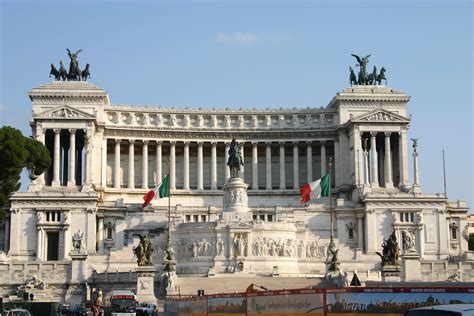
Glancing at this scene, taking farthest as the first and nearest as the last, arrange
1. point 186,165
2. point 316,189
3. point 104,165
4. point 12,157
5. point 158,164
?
point 186,165 < point 158,164 < point 104,165 < point 316,189 < point 12,157

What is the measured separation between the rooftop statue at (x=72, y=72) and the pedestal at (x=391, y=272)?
54861mm

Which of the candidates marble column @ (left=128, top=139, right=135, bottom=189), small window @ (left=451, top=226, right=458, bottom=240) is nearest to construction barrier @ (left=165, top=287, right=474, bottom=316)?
small window @ (left=451, top=226, right=458, bottom=240)

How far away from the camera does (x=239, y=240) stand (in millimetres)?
80062

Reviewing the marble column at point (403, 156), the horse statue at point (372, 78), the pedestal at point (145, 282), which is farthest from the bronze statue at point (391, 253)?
the horse statue at point (372, 78)

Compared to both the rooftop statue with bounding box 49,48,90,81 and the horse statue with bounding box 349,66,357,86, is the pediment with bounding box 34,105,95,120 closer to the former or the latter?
the rooftop statue with bounding box 49,48,90,81

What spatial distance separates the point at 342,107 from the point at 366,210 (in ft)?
60.9

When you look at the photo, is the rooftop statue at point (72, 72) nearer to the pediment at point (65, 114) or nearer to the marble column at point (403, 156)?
the pediment at point (65, 114)

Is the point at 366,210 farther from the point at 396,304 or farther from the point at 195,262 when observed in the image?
the point at 396,304

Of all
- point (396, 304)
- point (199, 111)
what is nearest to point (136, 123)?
point (199, 111)

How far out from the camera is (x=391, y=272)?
2608 inches

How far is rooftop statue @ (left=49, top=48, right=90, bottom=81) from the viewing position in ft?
349

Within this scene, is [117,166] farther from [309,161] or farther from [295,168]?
[309,161]

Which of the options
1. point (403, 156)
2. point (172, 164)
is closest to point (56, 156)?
point (172, 164)

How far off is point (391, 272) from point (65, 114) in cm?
4984
